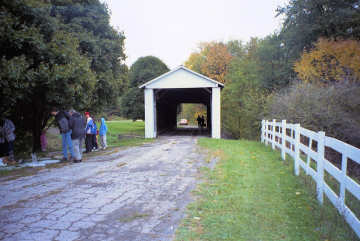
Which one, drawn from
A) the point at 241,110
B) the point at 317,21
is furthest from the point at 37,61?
the point at 317,21

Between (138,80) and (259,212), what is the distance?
28.9 meters

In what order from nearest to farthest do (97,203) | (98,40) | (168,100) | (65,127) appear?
(97,203) → (65,127) → (98,40) → (168,100)

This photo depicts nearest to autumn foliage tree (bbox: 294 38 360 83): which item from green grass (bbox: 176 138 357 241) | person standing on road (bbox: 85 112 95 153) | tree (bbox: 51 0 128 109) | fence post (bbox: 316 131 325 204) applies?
Answer: tree (bbox: 51 0 128 109)

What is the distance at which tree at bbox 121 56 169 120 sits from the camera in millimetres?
29703

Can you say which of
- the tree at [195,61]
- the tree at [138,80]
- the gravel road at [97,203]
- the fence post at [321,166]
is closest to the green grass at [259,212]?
the fence post at [321,166]

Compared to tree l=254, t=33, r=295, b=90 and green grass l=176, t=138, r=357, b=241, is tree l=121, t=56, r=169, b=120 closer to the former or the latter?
tree l=254, t=33, r=295, b=90

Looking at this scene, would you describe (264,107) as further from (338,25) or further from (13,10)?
(13,10)

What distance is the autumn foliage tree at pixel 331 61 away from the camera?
22.1 m

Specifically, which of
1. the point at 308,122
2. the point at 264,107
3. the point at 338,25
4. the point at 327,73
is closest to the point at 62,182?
the point at 308,122

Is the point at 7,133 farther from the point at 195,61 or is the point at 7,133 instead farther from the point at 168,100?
the point at 195,61

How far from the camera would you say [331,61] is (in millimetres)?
23531

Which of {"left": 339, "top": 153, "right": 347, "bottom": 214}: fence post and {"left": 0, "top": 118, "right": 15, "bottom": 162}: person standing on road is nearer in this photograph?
{"left": 339, "top": 153, "right": 347, "bottom": 214}: fence post

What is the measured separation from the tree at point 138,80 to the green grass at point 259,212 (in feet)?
Result: 79.3

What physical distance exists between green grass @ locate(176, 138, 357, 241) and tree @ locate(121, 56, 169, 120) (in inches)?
951
